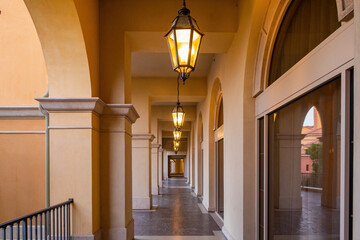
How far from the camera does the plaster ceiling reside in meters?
10.2

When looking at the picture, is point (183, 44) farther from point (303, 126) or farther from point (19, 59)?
point (19, 59)

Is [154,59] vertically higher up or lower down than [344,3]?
higher up

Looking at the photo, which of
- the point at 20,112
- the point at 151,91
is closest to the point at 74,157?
the point at 20,112

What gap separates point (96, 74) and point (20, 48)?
2.18 meters

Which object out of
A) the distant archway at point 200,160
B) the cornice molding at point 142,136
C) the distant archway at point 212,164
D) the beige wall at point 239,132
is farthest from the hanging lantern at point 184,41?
the distant archway at point 200,160

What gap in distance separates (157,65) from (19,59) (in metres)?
5.17

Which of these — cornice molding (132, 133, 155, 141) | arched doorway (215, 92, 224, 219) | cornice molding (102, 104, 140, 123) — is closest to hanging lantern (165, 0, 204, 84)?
cornice molding (102, 104, 140, 123)

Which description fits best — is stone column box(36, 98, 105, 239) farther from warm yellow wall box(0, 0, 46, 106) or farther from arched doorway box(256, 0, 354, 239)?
arched doorway box(256, 0, 354, 239)

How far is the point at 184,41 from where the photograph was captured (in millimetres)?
3758

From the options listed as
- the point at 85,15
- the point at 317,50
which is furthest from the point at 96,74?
the point at 317,50

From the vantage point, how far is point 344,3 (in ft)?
9.29

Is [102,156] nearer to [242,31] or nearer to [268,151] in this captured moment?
[268,151]

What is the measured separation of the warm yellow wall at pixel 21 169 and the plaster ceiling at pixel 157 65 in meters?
4.40

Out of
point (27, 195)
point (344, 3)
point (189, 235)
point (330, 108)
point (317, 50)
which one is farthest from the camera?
point (189, 235)
